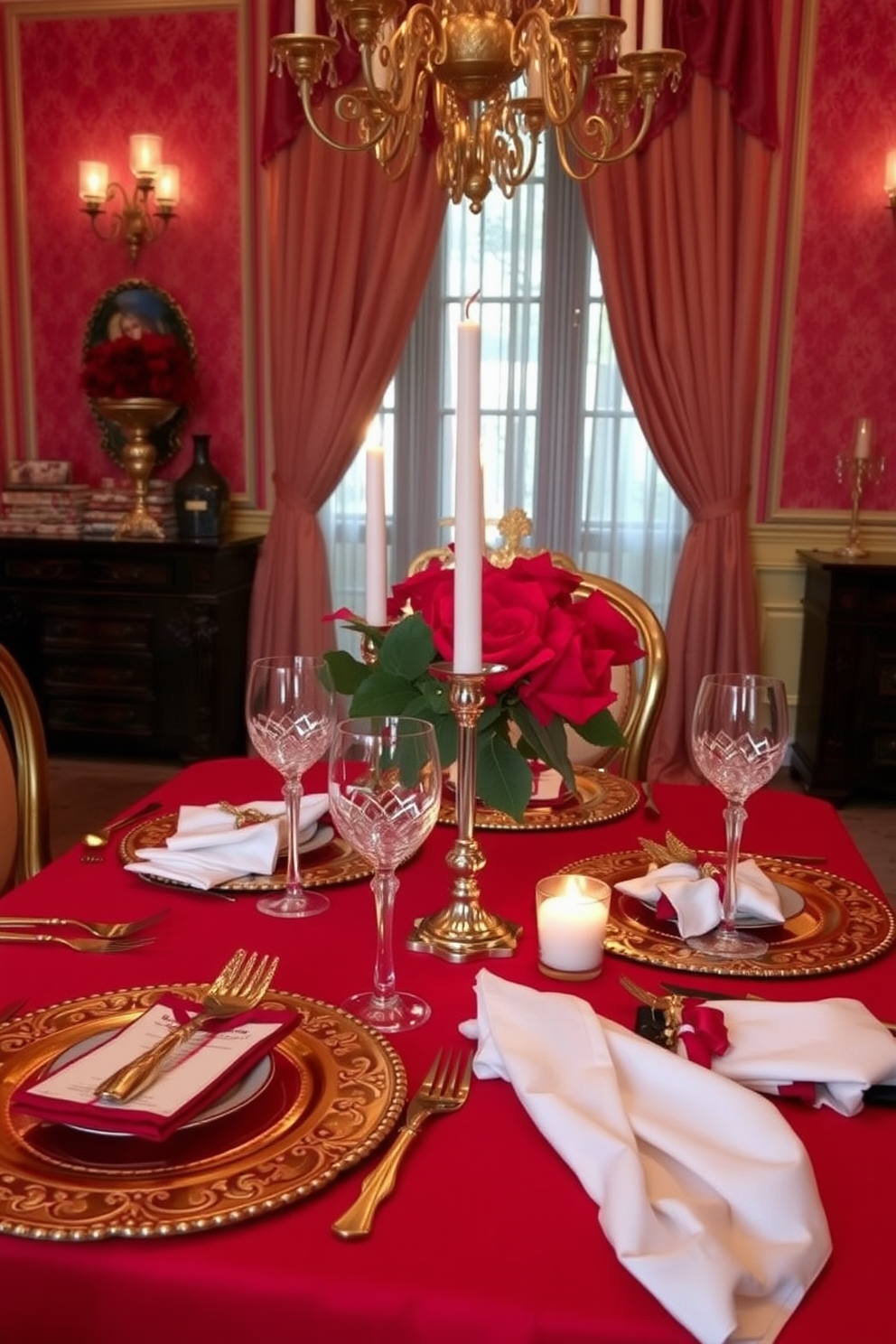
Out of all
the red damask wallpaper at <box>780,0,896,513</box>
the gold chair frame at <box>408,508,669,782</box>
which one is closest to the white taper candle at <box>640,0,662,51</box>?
the gold chair frame at <box>408,508,669,782</box>

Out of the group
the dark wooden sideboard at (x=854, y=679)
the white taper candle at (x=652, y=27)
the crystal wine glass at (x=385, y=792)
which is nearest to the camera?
the crystal wine glass at (x=385, y=792)

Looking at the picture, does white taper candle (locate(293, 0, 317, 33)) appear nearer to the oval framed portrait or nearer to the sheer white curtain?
the sheer white curtain

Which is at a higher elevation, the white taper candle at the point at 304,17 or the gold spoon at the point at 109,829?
the white taper candle at the point at 304,17

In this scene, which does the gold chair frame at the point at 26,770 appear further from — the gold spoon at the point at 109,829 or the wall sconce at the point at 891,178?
the wall sconce at the point at 891,178

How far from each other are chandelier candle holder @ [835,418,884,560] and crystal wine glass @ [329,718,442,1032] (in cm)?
327

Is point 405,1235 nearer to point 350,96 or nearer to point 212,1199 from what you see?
point 212,1199

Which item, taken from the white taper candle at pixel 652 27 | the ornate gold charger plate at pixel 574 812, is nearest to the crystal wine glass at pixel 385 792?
the ornate gold charger plate at pixel 574 812

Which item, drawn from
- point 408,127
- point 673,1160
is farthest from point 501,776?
point 408,127

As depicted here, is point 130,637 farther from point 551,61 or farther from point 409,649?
point 409,649

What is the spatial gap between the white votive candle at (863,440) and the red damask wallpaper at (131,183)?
7.12 ft

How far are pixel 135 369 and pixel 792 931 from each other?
11.8ft

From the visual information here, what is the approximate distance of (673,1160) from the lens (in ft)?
2.42

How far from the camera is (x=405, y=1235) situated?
694 mm

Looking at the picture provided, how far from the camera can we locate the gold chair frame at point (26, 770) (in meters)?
1.59
